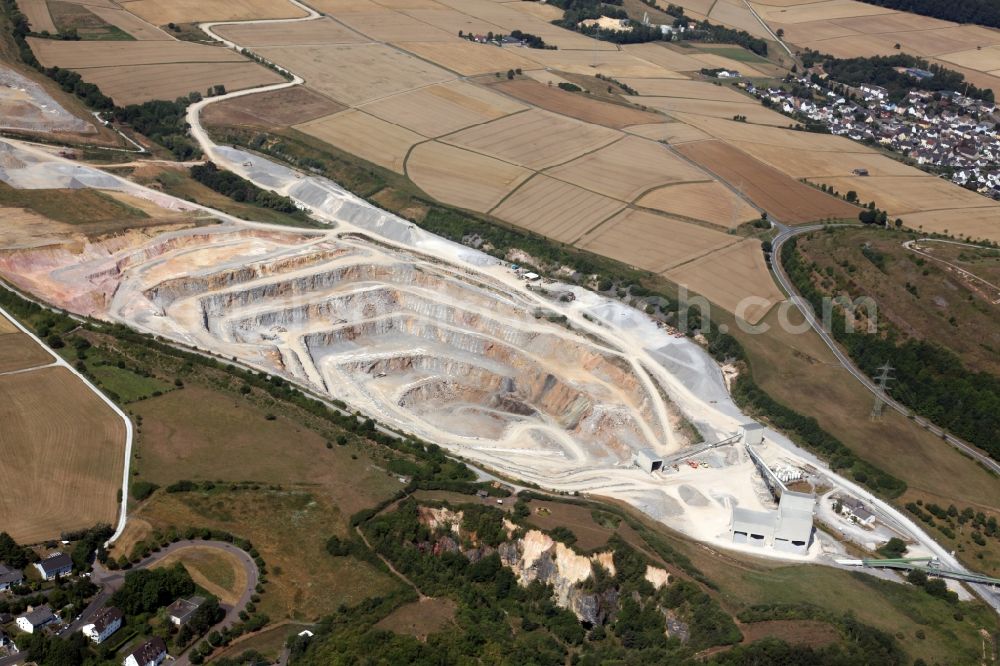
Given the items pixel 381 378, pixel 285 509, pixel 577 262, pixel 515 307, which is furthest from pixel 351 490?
pixel 577 262

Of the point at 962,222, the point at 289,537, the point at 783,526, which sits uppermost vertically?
the point at 962,222

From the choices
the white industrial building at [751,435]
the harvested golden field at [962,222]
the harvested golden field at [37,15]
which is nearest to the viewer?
the white industrial building at [751,435]

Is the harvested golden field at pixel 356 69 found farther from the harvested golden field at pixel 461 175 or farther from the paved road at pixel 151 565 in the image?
the paved road at pixel 151 565

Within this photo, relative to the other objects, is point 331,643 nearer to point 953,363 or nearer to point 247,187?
point 953,363

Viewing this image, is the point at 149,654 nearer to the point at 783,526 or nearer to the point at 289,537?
the point at 289,537

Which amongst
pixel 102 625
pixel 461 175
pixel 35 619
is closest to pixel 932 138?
pixel 461 175

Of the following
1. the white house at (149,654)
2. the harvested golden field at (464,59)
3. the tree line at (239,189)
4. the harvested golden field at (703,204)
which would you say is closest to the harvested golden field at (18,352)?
the white house at (149,654)

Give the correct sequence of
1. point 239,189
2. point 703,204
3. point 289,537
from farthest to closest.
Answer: point 703,204
point 239,189
point 289,537
